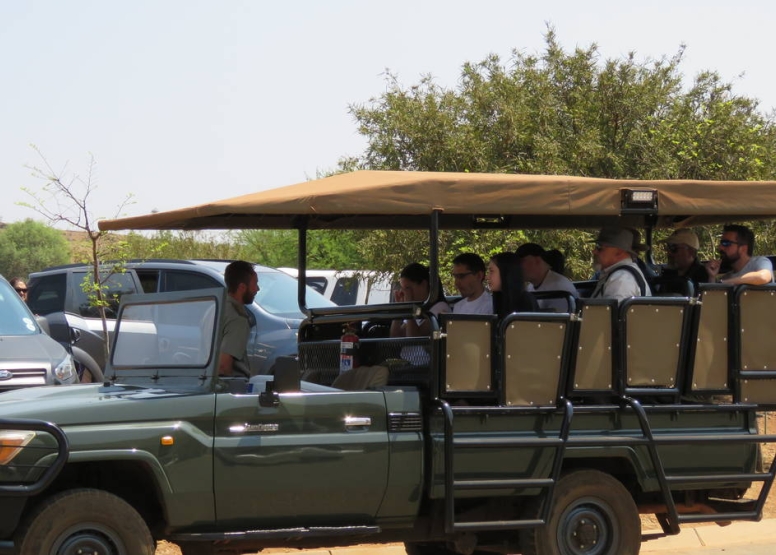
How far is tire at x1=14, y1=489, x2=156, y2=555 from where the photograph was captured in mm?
5383

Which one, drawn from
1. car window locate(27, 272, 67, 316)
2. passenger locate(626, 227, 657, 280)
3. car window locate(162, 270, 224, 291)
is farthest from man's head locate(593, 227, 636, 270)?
car window locate(27, 272, 67, 316)

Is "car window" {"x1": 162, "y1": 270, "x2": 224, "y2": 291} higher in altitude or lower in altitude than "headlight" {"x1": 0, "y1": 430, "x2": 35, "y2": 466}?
higher

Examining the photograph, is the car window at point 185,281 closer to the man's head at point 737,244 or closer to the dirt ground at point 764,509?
the dirt ground at point 764,509

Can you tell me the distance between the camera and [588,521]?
6.73 meters

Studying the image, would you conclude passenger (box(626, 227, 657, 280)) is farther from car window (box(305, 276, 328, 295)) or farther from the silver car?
car window (box(305, 276, 328, 295))

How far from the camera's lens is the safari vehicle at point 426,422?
18.5 ft

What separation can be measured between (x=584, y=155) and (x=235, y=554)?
11728 millimetres

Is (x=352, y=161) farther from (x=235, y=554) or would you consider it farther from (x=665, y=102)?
(x=235, y=554)

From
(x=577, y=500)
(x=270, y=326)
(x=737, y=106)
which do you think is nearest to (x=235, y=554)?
(x=577, y=500)

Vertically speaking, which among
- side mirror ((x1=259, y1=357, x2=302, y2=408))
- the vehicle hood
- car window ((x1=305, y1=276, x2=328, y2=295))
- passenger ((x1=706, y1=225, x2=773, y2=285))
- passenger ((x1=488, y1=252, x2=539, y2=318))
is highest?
passenger ((x1=706, y1=225, x2=773, y2=285))

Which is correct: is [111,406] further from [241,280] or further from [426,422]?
[241,280]

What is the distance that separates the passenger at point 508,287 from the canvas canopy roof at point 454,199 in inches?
19.6

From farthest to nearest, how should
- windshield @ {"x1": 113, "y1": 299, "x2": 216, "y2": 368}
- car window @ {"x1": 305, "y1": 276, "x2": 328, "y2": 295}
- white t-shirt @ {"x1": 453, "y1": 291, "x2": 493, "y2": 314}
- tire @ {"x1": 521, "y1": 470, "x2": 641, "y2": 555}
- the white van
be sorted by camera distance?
car window @ {"x1": 305, "y1": 276, "x2": 328, "y2": 295}
the white van
white t-shirt @ {"x1": 453, "y1": 291, "x2": 493, "y2": 314}
tire @ {"x1": 521, "y1": 470, "x2": 641, "y2": 555}
windshield @ {"x1": 113, "y1": 299, "x2": 216, "y2": 368}

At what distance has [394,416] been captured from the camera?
6172 millimetres
